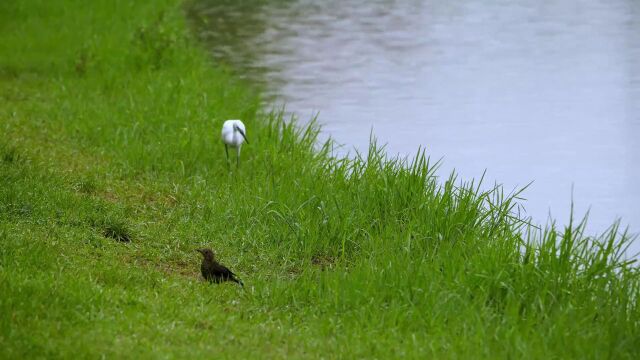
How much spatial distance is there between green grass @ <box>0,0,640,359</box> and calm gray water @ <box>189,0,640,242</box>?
4.15ft

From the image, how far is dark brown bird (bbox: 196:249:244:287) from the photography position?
7297 millimetres

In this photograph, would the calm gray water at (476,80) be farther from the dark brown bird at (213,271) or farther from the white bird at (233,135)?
the dark brown bird at (213,271)

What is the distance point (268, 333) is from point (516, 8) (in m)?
16.2

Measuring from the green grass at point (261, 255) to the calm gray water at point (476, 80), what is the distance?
49.8 inches

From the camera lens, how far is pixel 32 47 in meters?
15.6

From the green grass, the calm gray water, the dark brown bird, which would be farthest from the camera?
the calm gray water

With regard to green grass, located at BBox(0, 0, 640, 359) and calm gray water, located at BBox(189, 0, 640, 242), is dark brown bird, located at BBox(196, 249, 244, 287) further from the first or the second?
calm gray water, located at BBox(189, 0, 640, 242)

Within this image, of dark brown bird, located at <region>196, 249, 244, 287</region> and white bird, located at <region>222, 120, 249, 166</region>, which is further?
white bird, located at <region>222, 120, 249, 166</region>

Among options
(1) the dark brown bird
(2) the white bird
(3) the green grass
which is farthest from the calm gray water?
(1) the dark brown bird

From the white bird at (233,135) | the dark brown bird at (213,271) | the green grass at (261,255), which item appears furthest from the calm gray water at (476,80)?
the dark brown bird at (213,271)

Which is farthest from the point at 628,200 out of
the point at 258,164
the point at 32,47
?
the point at 32,47

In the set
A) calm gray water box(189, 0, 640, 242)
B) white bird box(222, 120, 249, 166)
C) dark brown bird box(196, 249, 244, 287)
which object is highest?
calm gray water box(189, 0, 640, 242)

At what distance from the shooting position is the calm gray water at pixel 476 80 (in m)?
11.7

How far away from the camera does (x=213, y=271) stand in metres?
7.31
